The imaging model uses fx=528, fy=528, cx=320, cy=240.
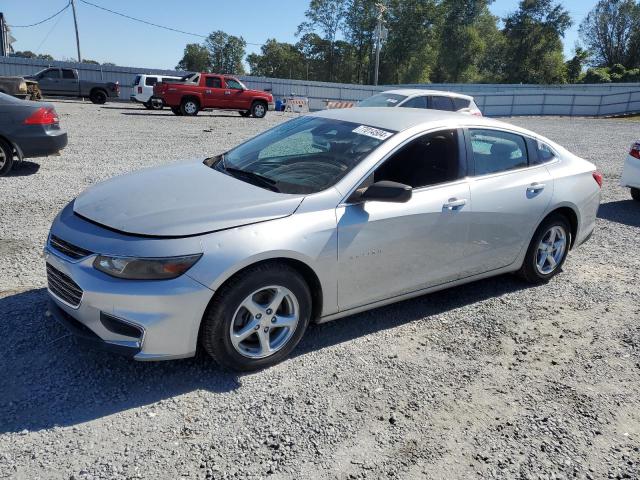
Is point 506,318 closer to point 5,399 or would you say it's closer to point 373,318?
point 373,318

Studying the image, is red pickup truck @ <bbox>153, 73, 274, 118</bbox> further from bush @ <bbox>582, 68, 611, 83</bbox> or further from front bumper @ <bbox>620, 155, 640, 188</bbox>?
bush @ <bbox>582, 68, 611, 83</bbox>

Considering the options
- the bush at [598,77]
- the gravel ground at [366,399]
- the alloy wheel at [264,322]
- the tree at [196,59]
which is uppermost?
the tree at [196,59]

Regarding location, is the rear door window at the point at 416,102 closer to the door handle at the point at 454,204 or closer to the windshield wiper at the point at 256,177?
the door handle at the point at 454,204

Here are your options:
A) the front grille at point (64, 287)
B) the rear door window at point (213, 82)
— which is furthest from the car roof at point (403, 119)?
the rear door window at point (213, 82)

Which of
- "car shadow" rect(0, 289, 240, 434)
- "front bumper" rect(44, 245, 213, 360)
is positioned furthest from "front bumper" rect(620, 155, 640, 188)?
"front bumper" rect(44, 245, 213, 360)

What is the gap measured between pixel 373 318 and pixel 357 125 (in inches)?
60.9

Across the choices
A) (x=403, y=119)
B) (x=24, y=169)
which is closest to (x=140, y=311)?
(x=403, y=119)

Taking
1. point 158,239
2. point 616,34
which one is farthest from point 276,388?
point 616,34

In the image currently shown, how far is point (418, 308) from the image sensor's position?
14.7 ft

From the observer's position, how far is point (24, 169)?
29.1ft

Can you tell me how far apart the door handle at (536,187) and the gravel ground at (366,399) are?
967 mm

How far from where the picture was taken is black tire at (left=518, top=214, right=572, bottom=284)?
482 centimetres

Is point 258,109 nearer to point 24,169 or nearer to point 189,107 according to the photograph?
point 189,107

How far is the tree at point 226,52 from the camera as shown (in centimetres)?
10281
